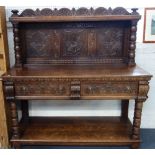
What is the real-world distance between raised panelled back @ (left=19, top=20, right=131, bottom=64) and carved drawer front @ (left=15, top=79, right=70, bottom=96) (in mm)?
454

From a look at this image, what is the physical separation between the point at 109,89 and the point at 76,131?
0.66 metres

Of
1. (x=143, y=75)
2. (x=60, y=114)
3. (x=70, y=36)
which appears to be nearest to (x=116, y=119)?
(x=60, y=114)

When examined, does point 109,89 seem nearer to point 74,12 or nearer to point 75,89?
point 75,89

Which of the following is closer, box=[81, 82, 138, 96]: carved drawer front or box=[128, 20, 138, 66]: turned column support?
box=[81, 82, 138, 96]: carved drawer front

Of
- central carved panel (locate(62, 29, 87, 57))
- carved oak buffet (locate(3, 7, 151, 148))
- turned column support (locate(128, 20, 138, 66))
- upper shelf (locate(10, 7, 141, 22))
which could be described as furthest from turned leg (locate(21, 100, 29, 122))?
turned column support (locate(128, 20, 138, 66))

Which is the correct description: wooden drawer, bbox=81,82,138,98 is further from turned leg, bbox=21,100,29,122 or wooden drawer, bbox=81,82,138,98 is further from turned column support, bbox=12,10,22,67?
turned leg, bbox=21,100,29,122

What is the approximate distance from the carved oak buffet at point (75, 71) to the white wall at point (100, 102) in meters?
0.11

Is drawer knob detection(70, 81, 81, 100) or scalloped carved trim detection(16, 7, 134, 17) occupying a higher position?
scalloped carved trim detection(16, 7, 134, 17)

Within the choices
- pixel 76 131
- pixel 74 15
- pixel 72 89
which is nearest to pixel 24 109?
pixel 76 131

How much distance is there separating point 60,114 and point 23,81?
880mm

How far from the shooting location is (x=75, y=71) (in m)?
1.94

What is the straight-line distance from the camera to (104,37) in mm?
2207

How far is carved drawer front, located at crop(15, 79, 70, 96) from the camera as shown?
1.81 m

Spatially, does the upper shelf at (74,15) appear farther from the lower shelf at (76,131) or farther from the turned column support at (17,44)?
the lower shelf at (76,131)
